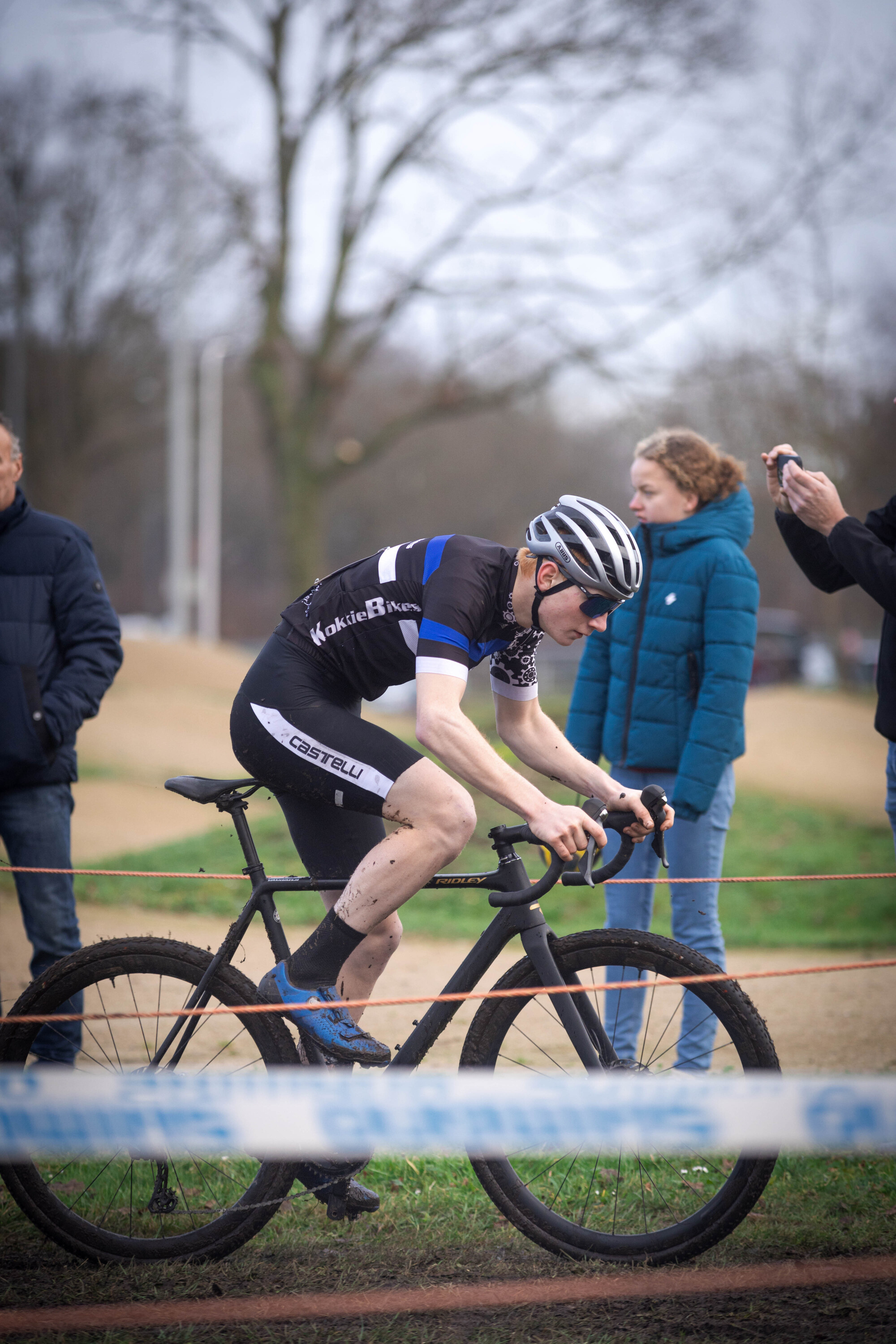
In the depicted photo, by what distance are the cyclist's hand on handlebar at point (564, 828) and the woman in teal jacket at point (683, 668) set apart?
139 centimetres

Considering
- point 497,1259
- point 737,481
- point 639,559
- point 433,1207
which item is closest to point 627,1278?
point 497,1259

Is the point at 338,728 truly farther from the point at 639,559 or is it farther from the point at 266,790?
the point at 639,559

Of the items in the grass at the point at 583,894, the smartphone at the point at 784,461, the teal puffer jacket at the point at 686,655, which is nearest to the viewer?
the smartphone at the point at 784,461

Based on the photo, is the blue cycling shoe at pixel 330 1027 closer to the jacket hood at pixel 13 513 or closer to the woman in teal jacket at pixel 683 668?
the woman in teal jacket at pixel 683 668

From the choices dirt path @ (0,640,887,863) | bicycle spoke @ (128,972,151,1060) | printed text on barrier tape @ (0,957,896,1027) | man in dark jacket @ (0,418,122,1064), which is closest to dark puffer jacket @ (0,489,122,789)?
man in dark jacket @ (0,418,122,1064)

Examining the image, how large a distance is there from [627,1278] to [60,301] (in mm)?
24784

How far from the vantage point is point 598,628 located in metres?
3.04

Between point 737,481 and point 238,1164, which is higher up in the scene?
point 737,481

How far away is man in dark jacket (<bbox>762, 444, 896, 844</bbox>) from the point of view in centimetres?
342

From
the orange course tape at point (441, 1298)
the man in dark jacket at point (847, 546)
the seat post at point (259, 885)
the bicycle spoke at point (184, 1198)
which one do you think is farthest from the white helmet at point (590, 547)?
the bicycle spoke at point (184, 1198)

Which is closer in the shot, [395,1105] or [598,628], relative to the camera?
[395,1105]

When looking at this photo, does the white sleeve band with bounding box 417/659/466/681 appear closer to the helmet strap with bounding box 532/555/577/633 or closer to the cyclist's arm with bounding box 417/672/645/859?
the cyclist's arm with bounding box 417/672/645/859

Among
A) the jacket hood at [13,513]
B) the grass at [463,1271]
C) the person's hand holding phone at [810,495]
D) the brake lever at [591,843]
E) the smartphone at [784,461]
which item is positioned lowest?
the grass at [463,1271]

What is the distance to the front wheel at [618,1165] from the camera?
117 inches
